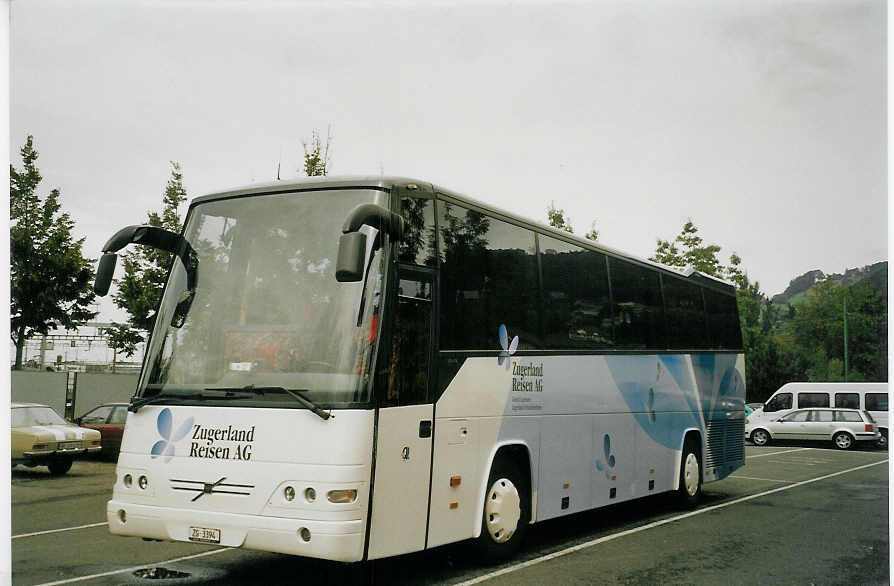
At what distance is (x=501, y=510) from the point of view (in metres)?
8.09

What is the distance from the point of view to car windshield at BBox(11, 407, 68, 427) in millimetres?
14839

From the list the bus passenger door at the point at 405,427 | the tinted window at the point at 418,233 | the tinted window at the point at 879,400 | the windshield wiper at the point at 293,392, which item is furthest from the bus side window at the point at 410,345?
the tinted window at the point at 879,400

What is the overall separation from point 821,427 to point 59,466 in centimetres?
2243

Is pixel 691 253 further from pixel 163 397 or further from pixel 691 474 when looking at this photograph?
pixel 163 397

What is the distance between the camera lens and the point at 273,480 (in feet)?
20.7

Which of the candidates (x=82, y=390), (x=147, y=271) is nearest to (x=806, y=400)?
(x=147, y=271)

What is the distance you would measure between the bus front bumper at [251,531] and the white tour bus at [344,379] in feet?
0.04

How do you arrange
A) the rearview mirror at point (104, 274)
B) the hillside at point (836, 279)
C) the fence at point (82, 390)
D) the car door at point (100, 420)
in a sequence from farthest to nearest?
the fence at point (82, 390), the car door at point (100, 420), the hillside at point (836, 279), the rearview mirror at point (104, 274)

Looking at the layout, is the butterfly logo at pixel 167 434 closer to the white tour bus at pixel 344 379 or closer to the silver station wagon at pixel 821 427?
the white tour bus at pixel 344 379

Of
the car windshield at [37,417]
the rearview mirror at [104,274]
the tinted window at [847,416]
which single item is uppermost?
the rearview mirror at [104,274]

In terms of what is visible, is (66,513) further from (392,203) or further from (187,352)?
(392,203)

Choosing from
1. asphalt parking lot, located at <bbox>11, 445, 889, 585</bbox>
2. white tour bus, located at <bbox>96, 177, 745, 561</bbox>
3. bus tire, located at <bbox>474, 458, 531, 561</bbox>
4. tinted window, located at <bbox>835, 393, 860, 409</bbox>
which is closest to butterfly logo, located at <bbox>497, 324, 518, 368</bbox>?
white tour bus, located at <bbox>96, 177, 745, 561</bbox>

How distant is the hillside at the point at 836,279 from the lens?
8.95 m

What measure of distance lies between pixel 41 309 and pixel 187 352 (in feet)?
29.5
